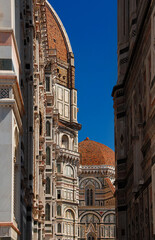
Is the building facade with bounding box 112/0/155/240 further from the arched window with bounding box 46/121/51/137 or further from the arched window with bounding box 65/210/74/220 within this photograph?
the arched window with bounding box 65/210/74/220

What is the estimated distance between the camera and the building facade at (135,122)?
57.4ft

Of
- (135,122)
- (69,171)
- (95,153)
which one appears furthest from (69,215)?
(135,122)

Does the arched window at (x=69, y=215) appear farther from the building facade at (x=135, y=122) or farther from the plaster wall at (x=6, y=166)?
the plaster wall at (x=6, y=166)

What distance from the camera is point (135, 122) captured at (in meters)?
22.2

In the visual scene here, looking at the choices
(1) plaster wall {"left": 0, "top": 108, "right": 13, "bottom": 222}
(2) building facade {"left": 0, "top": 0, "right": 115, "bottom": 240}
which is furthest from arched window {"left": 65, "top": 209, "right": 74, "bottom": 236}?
(1) plaster wall {"left": 0, "top": 108, "right": 13, "bottom": 222}

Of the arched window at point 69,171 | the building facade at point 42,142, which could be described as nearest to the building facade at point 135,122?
the building facade at point 42,142

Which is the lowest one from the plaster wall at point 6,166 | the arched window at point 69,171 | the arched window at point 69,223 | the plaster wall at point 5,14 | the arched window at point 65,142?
the plaster wall at point 6,166

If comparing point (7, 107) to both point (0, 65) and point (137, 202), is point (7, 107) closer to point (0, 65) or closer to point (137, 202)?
point (0, 65)

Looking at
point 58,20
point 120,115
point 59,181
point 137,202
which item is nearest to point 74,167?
point 59,181

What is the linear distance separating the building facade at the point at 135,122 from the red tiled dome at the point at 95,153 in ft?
229

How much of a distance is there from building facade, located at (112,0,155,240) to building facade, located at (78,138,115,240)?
62.9 meters

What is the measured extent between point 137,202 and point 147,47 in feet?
17.8

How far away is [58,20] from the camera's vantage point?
88.4 metres

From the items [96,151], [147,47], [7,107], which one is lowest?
[7,107]
